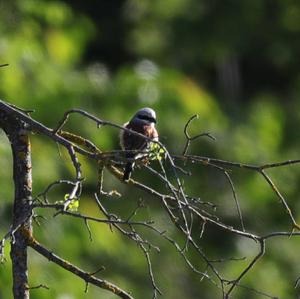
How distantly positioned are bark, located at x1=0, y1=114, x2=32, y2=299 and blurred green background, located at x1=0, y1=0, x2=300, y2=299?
4.13ft

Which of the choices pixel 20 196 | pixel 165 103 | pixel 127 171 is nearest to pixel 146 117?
pixel 127 171

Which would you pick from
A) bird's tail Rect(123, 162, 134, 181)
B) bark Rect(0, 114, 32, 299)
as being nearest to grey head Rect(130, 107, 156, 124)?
bird's tail Rect(123, 162, 134, 181)

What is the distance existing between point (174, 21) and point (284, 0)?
4.38 feet

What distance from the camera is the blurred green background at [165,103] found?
771cm

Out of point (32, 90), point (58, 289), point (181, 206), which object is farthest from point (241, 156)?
point (181, 206)

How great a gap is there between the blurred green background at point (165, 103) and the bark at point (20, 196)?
1.26 meters

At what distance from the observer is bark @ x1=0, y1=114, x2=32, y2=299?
12.2ft

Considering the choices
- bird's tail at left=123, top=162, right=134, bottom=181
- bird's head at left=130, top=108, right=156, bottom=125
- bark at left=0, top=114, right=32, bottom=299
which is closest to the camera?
bark at left=0, top=114, right=32, bottom=299

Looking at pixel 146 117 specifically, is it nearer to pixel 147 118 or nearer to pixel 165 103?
pixel 147 118

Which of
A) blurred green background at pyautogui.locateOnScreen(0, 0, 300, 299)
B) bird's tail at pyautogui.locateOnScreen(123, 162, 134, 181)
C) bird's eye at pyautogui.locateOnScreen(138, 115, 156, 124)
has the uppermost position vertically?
blurred green background at pyautogui.locateOnScreen(0, 0, 300, 299)

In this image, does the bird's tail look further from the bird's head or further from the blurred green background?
the bird's head

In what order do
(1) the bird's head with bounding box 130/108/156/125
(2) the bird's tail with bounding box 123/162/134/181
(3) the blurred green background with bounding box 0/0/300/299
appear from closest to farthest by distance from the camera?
(2) the bird's tail with bounding box 123/162/134/181 → (1) the bird's head with bounding box 130/108/156/125 → (3) the blurred green background with bounding box 0/0/300/299

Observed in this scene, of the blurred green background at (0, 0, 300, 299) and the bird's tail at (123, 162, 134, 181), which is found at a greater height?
the blurred green background at (0, 0, 300, 299)

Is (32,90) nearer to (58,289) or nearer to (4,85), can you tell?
(4,85)
